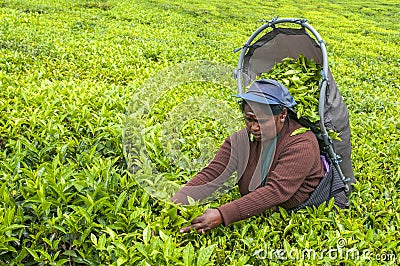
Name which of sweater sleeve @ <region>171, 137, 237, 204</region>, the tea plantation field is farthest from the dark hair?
the tea plantation field

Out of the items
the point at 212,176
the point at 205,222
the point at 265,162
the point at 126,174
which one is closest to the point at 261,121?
the point at 265,162

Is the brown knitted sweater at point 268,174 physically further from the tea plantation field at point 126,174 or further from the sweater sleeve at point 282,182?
the tea plantation field at point 126,174

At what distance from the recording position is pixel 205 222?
2.35 metres

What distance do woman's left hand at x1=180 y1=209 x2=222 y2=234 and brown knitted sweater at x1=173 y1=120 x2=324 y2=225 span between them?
0.04m

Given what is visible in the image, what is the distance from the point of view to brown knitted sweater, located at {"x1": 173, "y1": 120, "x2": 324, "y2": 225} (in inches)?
98.0

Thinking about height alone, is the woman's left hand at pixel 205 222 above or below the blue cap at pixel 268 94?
below

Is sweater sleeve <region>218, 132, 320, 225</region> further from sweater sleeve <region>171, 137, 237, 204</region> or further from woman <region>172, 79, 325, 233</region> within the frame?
sweater sleeve <region>171, 137, 237, 204</region>

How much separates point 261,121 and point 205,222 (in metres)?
0.69

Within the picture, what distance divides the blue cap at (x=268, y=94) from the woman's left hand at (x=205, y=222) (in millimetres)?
688

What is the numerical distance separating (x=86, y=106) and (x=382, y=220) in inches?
93.3

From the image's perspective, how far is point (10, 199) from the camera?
7.53 feet

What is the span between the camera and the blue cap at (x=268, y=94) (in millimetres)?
2560

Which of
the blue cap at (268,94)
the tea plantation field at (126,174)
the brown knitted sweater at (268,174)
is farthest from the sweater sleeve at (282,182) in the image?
the blue cap at (268,94)

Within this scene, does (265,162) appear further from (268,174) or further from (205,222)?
(205,222)
